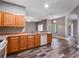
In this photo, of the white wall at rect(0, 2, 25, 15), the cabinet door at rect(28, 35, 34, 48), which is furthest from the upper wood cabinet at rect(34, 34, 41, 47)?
the white wall at rect(0, 2, 25, 15)

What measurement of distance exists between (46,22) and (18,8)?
7126 millimetres

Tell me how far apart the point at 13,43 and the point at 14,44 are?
8cm

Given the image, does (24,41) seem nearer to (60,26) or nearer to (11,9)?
(11,9)

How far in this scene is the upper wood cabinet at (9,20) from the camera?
4743 mm

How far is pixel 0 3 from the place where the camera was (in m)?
4.77

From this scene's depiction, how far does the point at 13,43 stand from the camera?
14.6ft

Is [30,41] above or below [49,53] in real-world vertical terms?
above

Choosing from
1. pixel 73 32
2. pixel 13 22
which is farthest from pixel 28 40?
pixel 73 32

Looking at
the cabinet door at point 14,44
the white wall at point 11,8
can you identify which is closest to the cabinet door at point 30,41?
the cabinet door at point 14,44

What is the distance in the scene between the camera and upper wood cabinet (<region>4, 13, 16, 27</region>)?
4.74 meters

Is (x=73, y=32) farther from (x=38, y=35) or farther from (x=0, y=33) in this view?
(x=0, y=33)

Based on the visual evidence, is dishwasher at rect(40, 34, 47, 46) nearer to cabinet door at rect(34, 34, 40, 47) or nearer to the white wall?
cabinet door at rect(34, 34, 40, 47)

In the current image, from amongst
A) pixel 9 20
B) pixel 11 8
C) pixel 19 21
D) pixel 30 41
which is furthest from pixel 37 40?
pixel 11 8

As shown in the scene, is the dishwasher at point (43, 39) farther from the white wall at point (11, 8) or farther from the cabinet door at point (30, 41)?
the white wall at point (11, 8)
